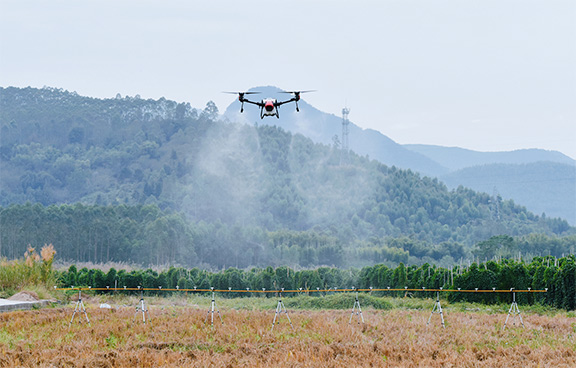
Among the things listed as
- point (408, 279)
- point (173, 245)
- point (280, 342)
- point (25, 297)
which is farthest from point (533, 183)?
point (280, 342)

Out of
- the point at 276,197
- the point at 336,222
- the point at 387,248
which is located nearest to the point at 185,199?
the point at 276,197

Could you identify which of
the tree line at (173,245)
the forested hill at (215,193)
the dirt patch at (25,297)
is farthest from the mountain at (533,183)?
the dirt patch at (25,297)

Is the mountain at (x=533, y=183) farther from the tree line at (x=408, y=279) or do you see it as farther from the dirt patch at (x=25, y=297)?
the dirt patch at (x=25, y=297)

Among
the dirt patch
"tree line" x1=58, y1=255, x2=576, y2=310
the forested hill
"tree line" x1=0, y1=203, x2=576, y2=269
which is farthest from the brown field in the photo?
the forested hill

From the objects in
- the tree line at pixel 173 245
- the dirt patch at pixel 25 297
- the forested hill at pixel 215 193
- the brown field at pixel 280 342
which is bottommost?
the brown field at pixel 280 342

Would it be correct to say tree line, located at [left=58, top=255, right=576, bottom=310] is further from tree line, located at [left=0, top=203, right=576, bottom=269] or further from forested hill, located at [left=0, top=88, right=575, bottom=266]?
forested hill, located at [left=0, top=88, right=575, bottom=266]

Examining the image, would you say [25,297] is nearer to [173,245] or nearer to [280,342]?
[280,342]
